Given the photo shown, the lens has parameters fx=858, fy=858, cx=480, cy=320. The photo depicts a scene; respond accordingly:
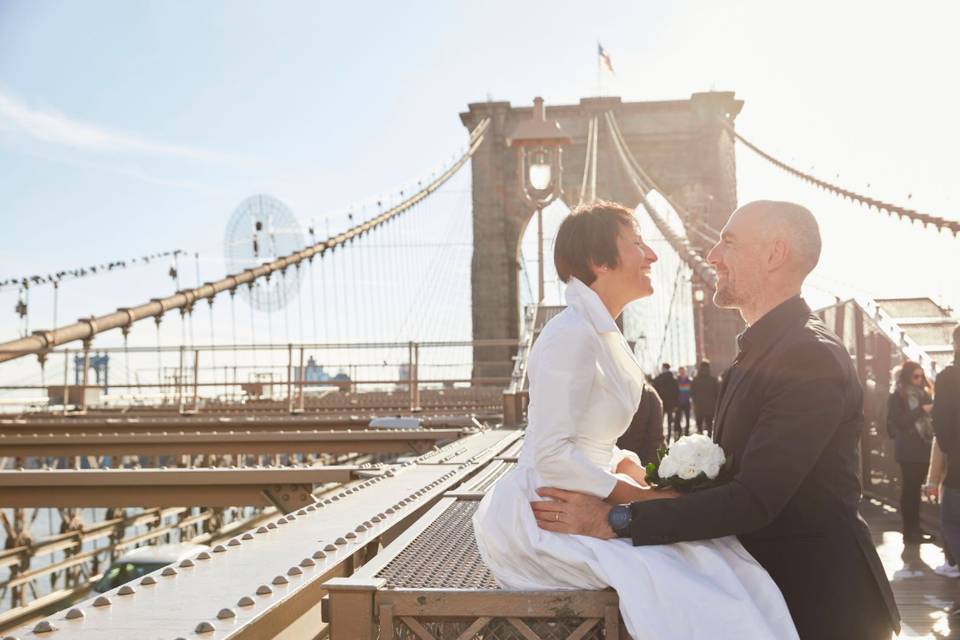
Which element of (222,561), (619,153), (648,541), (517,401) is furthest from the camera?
(619,153)

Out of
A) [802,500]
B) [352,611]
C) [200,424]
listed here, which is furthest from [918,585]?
[200,424]

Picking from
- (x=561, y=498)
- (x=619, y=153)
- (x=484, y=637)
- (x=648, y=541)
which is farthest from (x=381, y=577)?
(x=619, y=153)

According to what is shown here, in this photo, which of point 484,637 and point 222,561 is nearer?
point 484,637

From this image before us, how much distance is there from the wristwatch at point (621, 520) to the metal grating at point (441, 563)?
0.99 ft

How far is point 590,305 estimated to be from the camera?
193 cm

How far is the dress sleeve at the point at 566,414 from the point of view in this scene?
1.81m

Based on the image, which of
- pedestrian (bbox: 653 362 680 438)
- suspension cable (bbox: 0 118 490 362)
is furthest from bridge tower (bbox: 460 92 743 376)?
pedestrian (bbox: 653 362 680 438)

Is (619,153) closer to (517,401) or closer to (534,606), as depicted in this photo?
(517,401)

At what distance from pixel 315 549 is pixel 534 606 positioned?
1.07 m

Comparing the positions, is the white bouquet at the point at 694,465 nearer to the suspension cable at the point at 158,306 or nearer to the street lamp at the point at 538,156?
the street lamp at the point at 538,156

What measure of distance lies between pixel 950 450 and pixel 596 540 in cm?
290

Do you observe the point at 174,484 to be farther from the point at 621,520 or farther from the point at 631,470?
the point at 621,520

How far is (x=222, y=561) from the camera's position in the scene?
8.36 feet

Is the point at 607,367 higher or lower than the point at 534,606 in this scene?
higher
